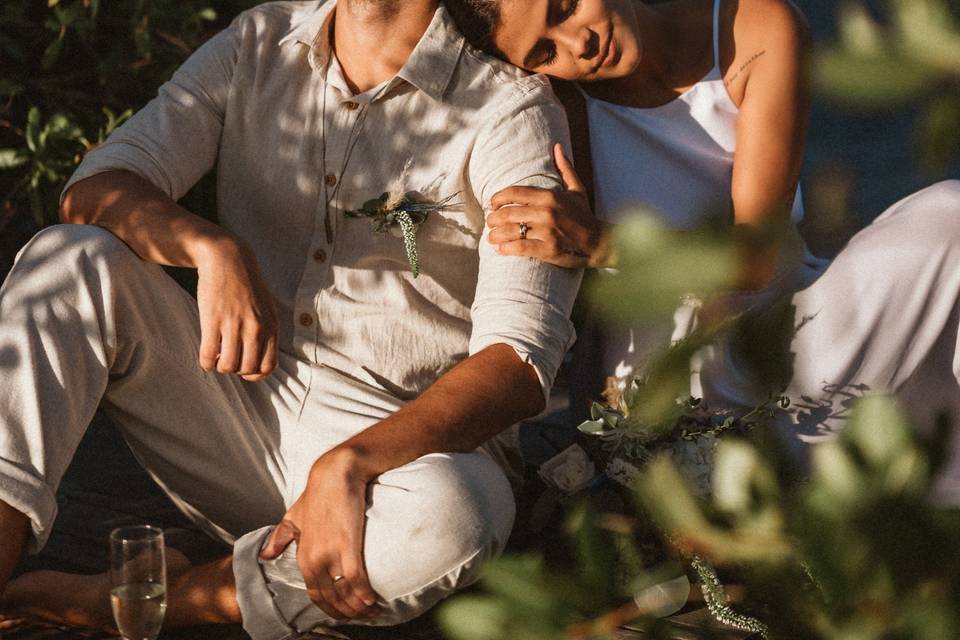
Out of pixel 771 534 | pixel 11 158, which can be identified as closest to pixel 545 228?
pixel 771 534

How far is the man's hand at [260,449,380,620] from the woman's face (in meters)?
0.94

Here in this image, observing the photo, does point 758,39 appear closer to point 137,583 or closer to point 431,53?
point 431,53

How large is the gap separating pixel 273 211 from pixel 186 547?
0.80 meters

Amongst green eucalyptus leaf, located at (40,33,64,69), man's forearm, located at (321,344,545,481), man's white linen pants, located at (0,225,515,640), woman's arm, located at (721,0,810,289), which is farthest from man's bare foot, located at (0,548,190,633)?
green eucalyptus leaf, located at (40,33,64,69)

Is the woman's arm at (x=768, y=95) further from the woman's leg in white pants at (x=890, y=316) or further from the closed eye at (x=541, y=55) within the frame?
the closed eye at (x=541, y=55)

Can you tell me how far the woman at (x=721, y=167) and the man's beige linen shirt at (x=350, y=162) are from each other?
0.40 feet

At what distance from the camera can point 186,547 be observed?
106 inches

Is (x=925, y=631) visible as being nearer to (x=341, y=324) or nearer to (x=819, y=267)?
(x=341, y=324)

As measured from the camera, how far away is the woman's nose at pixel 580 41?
234cm

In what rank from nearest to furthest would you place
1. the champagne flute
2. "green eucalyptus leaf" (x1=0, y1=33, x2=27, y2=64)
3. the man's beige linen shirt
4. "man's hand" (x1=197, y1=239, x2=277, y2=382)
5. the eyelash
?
the champagne flute
"man's hand" (x1=197, y1=239, x2=277, y2=382)
the eyelash
the man's beige linen shirt
"green eucalyptus leaf" (x1=0, y1=33, x2=27, y2=64)

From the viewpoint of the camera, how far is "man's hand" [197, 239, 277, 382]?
2.12 meters

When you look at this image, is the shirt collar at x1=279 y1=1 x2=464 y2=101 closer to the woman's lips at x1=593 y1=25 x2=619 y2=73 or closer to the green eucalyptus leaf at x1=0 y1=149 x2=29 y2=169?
the woman's lips at x1=593 y1=25 x2=619 y2=73

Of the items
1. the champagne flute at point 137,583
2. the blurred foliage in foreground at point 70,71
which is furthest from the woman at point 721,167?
the blurred foliage in foreground at point 70,71

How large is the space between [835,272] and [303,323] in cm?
112
